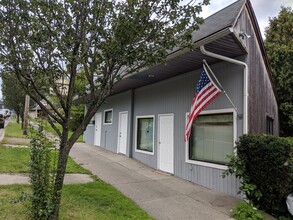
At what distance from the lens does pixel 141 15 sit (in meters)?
3.43

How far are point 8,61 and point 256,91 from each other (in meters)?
6.14

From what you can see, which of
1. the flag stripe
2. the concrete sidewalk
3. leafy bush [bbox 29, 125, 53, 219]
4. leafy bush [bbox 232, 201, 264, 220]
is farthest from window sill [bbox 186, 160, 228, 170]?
leafy bush [bbox 29, 125, 53, 219]

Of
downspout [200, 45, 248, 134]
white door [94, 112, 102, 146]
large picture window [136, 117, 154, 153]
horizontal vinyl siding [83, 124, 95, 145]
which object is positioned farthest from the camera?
horizontal vinyl siding [83, 124, 95, 145]

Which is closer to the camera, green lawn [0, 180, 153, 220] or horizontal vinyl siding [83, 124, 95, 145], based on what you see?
green lawn [0, 180, 153, 220]

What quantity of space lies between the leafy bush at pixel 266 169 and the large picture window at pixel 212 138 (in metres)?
0.89

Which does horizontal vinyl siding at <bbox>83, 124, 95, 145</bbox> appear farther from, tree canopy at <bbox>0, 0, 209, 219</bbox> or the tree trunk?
the tree trunk

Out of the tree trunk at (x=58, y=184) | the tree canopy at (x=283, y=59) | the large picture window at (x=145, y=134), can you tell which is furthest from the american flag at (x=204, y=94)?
the tree canopy at (x=283, y=59)

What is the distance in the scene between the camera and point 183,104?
6992mm

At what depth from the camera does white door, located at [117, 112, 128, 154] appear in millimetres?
10303

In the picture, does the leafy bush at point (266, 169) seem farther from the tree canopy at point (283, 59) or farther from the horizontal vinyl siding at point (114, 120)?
the tree canopy at point (283, 59)

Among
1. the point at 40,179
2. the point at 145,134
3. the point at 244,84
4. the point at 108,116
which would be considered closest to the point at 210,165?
the point at 244,84

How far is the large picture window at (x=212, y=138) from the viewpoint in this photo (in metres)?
5.59

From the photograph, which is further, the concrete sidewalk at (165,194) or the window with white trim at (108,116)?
the window with white trim at (108,116)

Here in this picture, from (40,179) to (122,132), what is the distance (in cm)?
729
